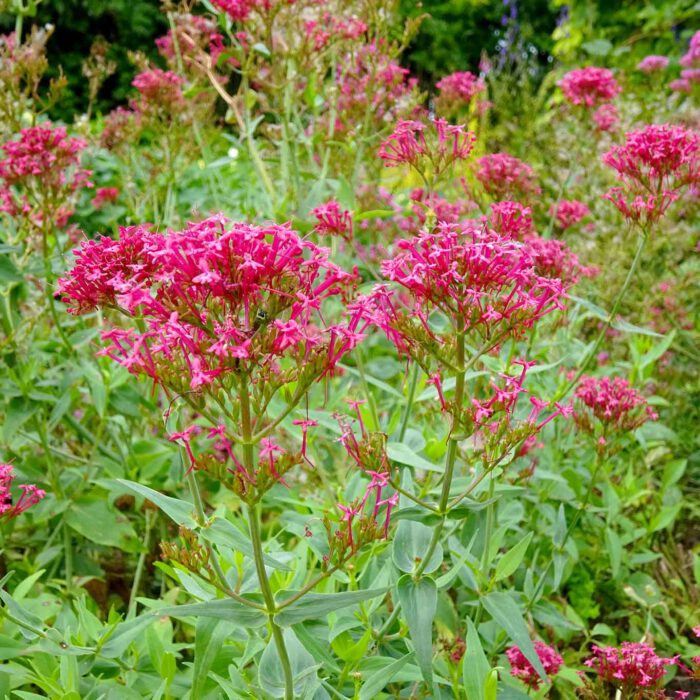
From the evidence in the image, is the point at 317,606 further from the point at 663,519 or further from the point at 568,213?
the point at 568,213

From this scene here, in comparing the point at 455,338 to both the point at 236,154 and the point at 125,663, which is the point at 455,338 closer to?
the point at 125,663

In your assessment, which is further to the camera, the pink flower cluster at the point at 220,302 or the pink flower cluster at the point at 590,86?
the pink flower cluster at the point at 590,86

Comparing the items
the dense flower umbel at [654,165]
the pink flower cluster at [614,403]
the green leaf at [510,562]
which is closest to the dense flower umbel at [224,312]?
the green leaf at [510,562]

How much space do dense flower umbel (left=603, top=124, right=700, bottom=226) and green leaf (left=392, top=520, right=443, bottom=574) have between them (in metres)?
1.25

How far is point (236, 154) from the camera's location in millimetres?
4832

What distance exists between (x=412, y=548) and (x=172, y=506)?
1.85ft

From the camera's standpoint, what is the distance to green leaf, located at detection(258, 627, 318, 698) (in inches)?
63.2

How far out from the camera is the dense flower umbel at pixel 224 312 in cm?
133

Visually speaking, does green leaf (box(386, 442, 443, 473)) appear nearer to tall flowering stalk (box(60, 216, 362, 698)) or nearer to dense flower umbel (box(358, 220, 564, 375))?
dense flower umbel (box(358, 220, 564, 375))

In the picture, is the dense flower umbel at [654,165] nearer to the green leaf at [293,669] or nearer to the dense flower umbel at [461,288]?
the dense flower umbel at [461,288]

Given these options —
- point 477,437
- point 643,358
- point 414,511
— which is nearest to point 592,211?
point 643,358

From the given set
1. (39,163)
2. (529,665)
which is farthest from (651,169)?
(39,163)

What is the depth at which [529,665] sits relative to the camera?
2166mm

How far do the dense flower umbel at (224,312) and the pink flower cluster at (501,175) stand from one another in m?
1.51
